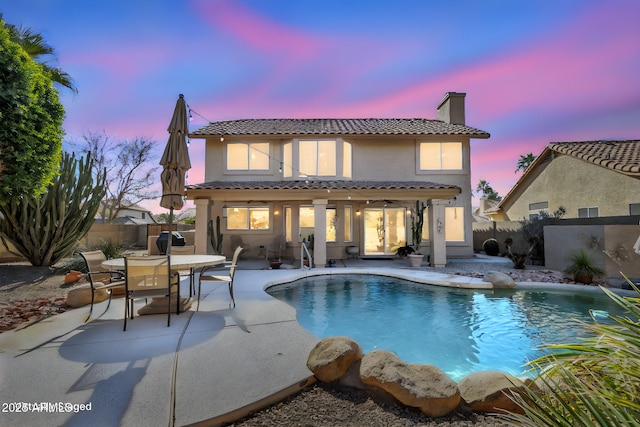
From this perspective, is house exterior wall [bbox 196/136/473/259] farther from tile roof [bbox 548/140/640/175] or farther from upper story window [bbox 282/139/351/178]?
tile roof [bbox 548/140/640/175]

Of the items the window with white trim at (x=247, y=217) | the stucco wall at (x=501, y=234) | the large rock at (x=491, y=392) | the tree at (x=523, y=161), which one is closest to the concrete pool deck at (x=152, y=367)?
the large rock at (x=491, y=392)

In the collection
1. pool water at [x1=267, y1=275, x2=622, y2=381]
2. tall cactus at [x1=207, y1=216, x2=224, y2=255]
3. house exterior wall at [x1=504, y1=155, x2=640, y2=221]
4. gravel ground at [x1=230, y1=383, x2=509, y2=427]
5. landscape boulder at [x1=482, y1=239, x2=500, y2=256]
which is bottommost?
pool water at [x1=267, y1=275, x2=622, y2=381]

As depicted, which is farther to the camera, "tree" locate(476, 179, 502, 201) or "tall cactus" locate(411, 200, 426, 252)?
"tree" locate(476, 179, 502, 201)

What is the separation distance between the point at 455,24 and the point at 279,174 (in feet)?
32.2

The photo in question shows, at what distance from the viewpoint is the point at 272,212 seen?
51.8 ft

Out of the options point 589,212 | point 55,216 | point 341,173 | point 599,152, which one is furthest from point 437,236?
point 55,216

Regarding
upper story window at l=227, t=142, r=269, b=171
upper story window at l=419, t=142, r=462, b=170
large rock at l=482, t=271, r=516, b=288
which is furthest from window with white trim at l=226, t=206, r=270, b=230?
large rock at l=482, t=271, r=516, b=288

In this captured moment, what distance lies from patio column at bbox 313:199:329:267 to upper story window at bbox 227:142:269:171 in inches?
184

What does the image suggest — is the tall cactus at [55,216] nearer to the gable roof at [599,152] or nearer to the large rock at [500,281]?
the large rock at [500,281]

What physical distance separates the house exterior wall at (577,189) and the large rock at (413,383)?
17.0m

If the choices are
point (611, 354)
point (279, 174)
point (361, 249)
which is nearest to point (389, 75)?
point (279, 174)

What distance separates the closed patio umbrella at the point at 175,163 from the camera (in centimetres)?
616

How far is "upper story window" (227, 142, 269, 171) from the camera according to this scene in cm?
1557

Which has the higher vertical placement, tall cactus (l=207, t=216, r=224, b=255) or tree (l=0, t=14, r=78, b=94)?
tree (l=0, t=14, r=78, b=94)
